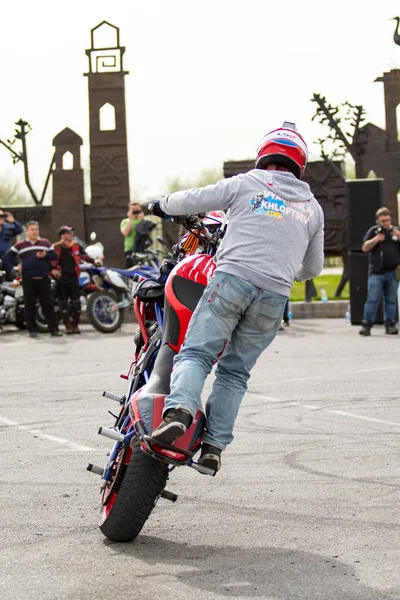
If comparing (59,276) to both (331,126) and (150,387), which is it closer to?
(331,126)

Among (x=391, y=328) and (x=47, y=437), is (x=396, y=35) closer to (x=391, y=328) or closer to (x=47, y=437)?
(x=391, y=328)

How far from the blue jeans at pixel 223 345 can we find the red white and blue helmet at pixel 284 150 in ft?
2.00

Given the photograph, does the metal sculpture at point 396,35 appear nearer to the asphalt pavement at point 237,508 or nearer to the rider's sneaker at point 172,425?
the asphalt pavement at point 237,508

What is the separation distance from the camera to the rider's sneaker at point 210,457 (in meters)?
5.14

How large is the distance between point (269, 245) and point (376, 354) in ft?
32.0

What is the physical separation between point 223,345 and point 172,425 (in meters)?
0.53

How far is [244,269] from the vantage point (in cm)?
531

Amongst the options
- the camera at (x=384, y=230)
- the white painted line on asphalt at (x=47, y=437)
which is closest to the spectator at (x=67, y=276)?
the camera at (x=384, y=230)

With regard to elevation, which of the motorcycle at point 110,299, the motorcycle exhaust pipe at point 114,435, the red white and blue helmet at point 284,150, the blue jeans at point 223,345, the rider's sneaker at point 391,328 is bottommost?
the rider's sneaker at point 391,328

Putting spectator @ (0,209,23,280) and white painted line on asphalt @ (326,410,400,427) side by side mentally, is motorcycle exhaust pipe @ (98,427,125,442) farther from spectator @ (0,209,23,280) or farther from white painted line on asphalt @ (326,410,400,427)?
spectator @ (0,209,23,280)

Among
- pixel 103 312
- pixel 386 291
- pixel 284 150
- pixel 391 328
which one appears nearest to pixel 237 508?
pixel 284 150

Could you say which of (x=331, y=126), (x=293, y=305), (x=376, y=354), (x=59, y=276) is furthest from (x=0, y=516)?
(x=331, y=126)

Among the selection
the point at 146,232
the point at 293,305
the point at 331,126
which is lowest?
the point at 293,305

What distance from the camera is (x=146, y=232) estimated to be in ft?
69.6
